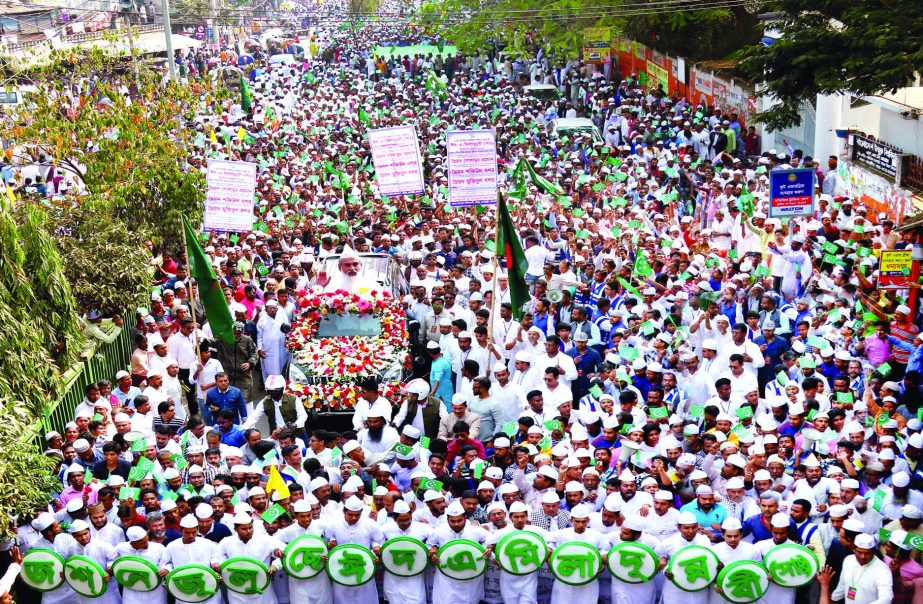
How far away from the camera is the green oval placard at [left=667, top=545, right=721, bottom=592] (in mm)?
8961

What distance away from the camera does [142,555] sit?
379 inches

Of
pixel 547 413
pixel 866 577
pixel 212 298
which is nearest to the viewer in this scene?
pixel 866 577

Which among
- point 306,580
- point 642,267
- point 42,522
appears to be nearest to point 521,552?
point 306,580

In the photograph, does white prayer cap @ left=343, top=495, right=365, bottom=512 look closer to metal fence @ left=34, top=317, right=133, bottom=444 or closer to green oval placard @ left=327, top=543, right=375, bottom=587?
green oval placard @ left=327, top=543, right=375, bottom=587

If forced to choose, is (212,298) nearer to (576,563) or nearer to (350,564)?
(350,564)

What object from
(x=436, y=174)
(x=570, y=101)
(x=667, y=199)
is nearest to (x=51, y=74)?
(x=436, y=174)

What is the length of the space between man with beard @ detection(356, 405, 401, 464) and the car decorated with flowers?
4.33 feet

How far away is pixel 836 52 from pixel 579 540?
38.7 ft

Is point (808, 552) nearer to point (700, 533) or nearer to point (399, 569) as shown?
point (700, 533)

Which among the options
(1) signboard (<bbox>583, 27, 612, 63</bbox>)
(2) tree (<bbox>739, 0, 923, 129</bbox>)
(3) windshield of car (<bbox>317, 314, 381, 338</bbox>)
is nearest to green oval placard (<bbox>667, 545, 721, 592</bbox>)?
(3) windshield of car (<bbox>317, 314, 381, 338</bbox>)

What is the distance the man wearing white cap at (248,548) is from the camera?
9562mm

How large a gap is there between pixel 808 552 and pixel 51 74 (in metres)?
15.9

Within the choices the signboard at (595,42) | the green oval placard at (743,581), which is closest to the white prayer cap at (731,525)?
the green oval placard at (743,581)

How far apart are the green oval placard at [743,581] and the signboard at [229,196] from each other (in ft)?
33.6
